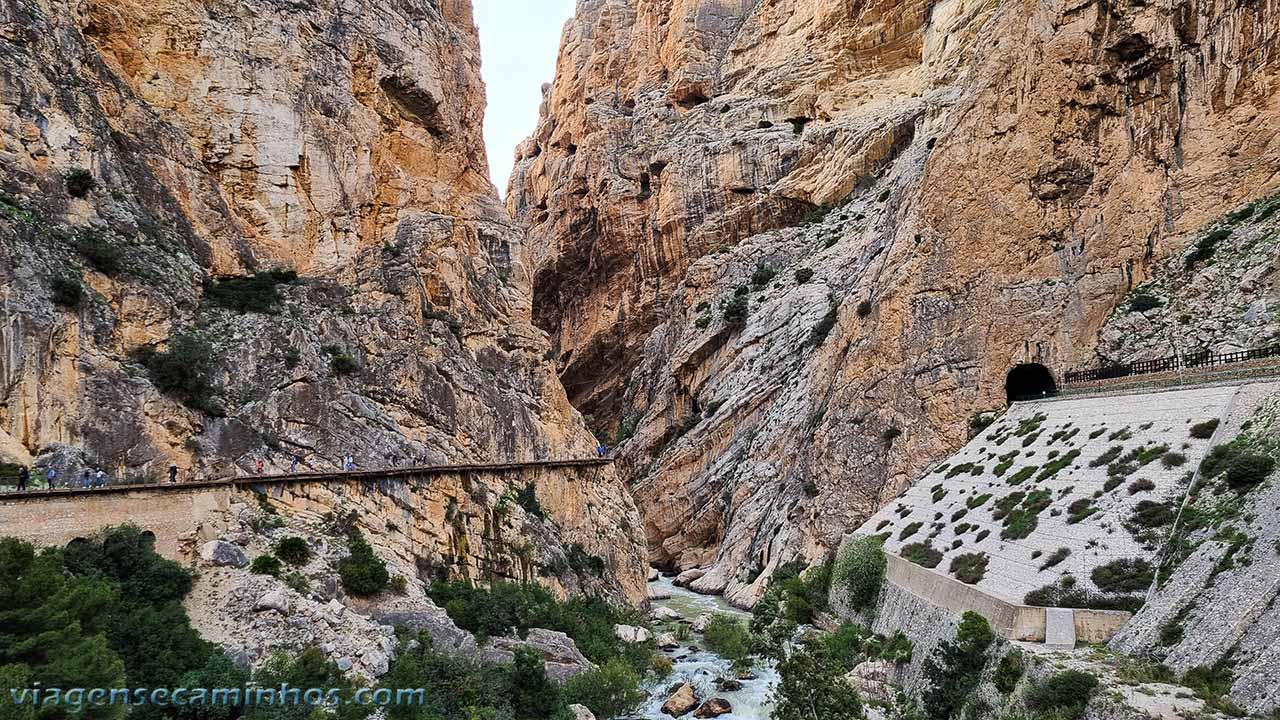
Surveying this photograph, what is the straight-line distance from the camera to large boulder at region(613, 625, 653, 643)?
1308 inches

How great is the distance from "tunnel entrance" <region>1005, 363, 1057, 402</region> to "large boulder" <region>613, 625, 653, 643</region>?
21.6 metres

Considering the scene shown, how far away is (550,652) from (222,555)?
1114 cm

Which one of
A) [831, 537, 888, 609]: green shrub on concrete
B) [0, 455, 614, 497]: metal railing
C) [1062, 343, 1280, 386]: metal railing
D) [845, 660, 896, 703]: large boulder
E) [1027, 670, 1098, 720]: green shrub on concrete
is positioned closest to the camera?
[1027, 670, 1098, 720]: green shrub on concrete

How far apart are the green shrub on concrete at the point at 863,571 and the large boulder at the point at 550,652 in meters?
11.2

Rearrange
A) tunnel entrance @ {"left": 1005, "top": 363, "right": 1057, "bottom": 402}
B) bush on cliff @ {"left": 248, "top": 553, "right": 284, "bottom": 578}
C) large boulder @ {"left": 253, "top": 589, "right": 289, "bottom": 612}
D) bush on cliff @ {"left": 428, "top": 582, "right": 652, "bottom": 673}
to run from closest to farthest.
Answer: large boulder @ {"left": 253, "top": 589, "right": 289, "bottom": 612}
bush on cliff @ {"left": 248, "top": 553, "right": 284, "bottom": 578}
bush on cliff @ {"left": 428, "top": 582, "right": 652, "bottom": 673}
tunnel entrance @ {"left": 1005, "top": 363, "right": 1057, "bottom": 402}

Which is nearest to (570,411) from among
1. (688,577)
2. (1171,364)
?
(688,577)

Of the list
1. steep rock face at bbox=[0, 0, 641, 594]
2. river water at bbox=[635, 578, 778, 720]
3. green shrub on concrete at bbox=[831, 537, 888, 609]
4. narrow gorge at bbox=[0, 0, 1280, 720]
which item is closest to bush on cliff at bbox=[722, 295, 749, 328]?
narrow gorge at bbox=[0, 0, 1280, 720]

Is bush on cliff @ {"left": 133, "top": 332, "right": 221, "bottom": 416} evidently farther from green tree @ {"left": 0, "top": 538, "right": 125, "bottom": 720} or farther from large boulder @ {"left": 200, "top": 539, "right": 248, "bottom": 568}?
green tree @ {"left": 0, "top": 538, "right": 125, "bottom": 720}

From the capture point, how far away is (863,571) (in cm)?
3125

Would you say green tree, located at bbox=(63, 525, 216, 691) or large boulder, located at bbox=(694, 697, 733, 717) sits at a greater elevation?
green tree, located at bbox=(63, 525, 216, 691)

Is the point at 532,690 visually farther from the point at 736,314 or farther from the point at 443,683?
the point at 736,314

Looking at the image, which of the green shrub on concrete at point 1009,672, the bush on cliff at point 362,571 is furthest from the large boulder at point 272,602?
the green shrub on concrete at point 1009,672

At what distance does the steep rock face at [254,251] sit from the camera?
24.8m

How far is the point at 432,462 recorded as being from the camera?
107 ft
